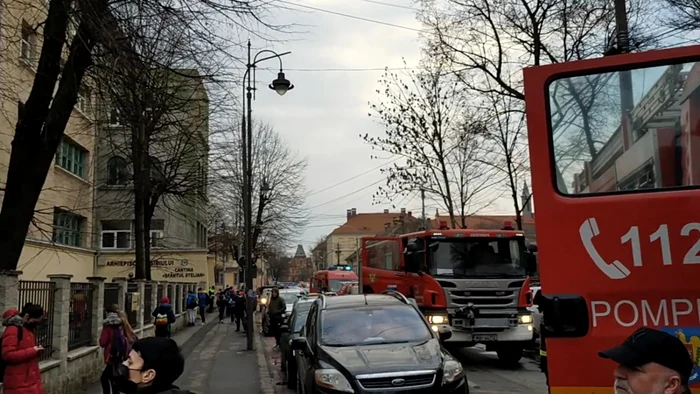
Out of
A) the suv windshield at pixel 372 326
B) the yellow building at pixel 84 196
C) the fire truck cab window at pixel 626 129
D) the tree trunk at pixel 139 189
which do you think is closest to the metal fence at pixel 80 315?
the yellow building at pixel 84 196

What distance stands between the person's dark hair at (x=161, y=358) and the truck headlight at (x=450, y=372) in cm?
474

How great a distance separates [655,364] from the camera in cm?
275

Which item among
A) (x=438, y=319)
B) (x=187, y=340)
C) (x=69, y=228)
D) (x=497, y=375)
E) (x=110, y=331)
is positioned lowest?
(x=187, y=340)

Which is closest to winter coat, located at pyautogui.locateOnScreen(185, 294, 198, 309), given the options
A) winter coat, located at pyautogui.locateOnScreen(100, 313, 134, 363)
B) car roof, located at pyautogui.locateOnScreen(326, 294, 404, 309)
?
winter coat, located at pyautogui.locateOnScreen(100, 313, 134, 363)

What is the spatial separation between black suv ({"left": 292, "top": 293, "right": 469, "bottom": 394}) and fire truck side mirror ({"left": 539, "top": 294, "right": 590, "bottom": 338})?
340 centimetres

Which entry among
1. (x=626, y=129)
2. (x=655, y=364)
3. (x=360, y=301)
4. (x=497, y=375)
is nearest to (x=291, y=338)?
(x=497, y=375)

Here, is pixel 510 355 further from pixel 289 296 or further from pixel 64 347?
pixel 289 296

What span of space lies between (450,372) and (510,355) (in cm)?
849

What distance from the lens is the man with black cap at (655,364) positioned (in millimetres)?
2730

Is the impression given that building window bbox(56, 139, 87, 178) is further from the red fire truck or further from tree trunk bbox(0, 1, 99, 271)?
the red fire truck

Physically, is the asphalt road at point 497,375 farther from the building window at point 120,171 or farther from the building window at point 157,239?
the building window at point 157,239

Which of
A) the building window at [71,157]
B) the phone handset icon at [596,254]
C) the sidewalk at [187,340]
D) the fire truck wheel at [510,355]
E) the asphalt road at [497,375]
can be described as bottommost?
the sidewalk at [187,340]

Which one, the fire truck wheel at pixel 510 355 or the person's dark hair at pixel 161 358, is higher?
the person's dark hair at pixel 161 358

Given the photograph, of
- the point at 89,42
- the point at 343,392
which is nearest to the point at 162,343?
the point at 343,392
